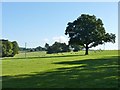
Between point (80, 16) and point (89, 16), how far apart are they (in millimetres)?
2802

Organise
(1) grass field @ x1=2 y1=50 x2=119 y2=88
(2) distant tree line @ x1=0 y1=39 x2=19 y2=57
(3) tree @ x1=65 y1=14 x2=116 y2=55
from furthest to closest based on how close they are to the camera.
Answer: (2) distant tree line @ x1=0 y1=39 x2=19 y2=57, (3) tree @ x1=65 y1=14 x2=116 y2=55, (1) grass field @ x1=2 y1=50 x2=119 y2=88

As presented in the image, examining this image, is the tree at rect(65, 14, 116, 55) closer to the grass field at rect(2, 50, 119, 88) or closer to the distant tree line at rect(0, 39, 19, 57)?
the distant tree line at rect(0, 39, 19, 57)

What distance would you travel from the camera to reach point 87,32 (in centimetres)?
9744

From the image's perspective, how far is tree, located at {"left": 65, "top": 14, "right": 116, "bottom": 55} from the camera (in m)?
97.0

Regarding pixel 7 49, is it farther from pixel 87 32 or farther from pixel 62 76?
pixel 62 76

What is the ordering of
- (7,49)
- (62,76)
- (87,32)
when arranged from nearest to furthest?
(62,76) < (87,32) < (7,49)

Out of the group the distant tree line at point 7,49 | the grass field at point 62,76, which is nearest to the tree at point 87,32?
the distant tree line at point 7,49

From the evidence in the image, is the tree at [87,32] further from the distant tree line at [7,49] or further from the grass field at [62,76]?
the grass field at [62,76]

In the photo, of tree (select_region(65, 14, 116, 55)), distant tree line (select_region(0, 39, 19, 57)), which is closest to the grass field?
tree (select_region(65, 14, 116, 55))

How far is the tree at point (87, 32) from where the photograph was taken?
318 feet

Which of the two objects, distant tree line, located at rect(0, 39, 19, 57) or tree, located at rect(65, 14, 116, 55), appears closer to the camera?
tree, located at rect(65, 14, 116, 55)

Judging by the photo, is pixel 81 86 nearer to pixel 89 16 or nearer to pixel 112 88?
pixel 112 88

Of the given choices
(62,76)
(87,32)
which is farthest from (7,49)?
(62,76)

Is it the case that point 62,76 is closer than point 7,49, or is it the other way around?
point 62,76
